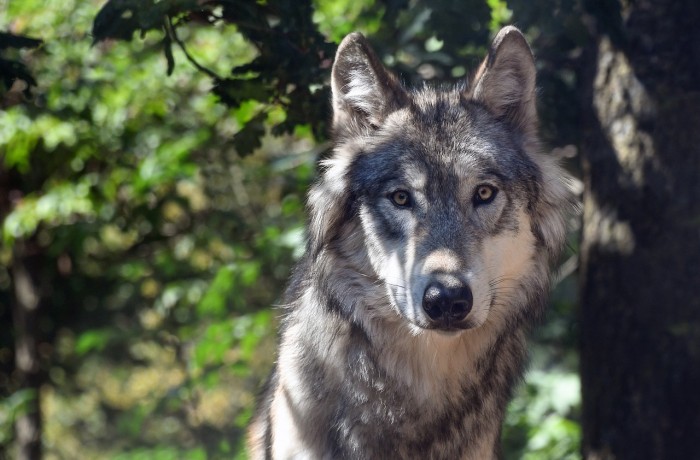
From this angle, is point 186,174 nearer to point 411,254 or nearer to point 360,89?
point 360,89

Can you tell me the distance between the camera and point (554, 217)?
11.6 ft

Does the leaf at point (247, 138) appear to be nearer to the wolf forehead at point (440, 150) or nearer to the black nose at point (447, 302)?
the wolf forehead at point (440, 150)

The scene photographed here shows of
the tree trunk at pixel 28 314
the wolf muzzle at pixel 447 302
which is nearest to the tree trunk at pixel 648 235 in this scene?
the wolf muzzle at pixel 447 302

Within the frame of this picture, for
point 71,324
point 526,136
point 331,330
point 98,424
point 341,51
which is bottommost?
point 98,424

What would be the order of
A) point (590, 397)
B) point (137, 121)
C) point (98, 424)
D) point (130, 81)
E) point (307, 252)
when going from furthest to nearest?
point (98, 424) < point (137, 121) < point (130, 81) < point (590, 397) < point (307, 252)

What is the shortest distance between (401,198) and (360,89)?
0.54 meters

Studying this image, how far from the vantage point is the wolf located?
3270 mm

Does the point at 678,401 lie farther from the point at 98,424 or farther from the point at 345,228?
the point at 98,424

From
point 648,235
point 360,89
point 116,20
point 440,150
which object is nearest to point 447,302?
point 440,150

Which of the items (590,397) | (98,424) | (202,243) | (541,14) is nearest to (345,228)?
(541,14)

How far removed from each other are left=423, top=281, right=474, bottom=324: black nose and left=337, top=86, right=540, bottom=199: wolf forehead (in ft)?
1.57

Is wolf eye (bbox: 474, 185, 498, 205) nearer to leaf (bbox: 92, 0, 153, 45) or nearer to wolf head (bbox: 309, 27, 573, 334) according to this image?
wolf head (bbox: 309, 27, 573, 334)

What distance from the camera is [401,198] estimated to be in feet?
10.8

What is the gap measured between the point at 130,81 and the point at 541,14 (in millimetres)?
3537
